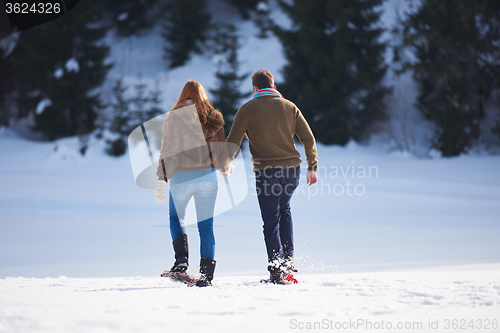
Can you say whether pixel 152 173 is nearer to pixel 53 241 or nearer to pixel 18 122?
pixel 53 241

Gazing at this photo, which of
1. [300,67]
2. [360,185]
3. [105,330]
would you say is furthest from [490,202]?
[300,67]

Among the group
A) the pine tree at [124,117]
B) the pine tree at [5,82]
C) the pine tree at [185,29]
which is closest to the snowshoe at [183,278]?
the pine tree at [124,117]

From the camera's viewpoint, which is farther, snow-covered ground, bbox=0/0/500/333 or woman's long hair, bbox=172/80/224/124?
woman's long hair, bbox=172/80/224/124

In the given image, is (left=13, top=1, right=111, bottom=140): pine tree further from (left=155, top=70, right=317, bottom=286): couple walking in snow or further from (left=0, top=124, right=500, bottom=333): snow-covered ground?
(left=155, top=70, right=317, bottom=286): couple walking in snow

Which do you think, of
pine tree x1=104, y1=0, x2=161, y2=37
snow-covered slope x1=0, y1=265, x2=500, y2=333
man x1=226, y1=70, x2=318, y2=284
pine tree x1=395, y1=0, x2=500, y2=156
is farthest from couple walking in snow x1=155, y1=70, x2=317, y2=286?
pine tree x1=104, y1=0, x2=161, y2=37

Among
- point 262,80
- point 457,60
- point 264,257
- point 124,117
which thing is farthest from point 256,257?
point 124,117

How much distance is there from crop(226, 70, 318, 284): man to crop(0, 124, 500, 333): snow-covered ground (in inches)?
14.0

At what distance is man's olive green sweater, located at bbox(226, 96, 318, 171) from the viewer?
3768 mm

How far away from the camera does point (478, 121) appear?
1727cm

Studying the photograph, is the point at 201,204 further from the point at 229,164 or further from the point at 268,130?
the point at 268,130

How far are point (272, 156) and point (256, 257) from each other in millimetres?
2147

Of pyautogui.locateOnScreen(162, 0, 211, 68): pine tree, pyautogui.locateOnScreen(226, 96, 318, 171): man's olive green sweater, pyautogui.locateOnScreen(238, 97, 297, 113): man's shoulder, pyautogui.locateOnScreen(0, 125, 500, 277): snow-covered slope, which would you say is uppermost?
pyautogui.locateOnScreen(162, 0, 211, 68): pine tree

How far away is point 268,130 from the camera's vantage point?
3.78 metres

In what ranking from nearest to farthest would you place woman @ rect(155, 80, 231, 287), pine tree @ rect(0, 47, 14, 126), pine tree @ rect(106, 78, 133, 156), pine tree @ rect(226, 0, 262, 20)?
1. woman @ rect(155, 80, 231, 287)
2. pine tree @ rect(106, 78, 133, 156)
3. pine tree @ rect(0, 47, 14, 126)
4. pine tree @ rect(226, 0, 262, 20)
